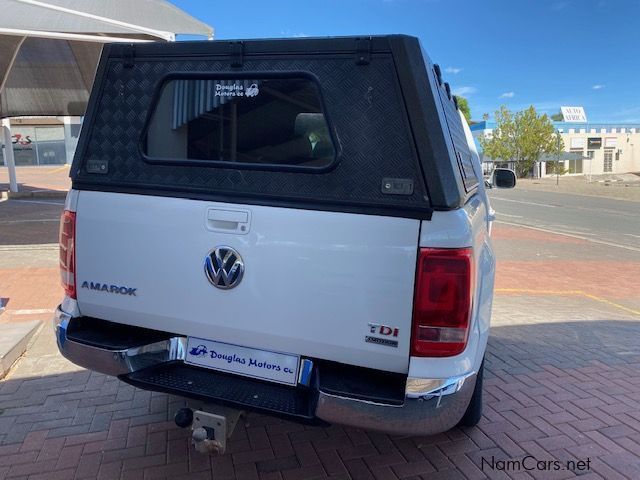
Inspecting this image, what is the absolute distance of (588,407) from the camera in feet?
11.8

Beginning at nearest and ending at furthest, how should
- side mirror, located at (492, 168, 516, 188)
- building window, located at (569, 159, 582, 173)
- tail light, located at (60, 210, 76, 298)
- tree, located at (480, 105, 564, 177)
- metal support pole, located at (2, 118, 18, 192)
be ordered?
tail light, located at (60, 210, 76, 298), side mirror, located at (492, 168, 516, 188), metal support pole, located at (2, 118, 18, 192), tree, located at (480, 105, 564, 177), building window, located at (569, 159, 582, 173)

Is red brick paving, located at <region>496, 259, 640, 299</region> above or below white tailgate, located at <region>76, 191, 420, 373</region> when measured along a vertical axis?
below

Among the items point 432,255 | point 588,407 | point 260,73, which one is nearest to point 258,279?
point 432,255

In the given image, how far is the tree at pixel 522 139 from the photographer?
5538cm

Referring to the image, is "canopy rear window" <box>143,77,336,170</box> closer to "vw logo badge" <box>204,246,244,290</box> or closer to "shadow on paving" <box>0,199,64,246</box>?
"vw logo badge" <box>204,246,244,290</box>

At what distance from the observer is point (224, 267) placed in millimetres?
2293

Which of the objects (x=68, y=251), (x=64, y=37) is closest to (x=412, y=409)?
(x=68, y=251)

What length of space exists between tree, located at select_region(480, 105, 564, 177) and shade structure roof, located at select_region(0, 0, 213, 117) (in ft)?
162

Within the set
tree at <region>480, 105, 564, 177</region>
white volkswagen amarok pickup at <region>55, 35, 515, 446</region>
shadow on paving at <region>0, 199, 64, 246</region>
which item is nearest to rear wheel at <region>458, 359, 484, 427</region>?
white volkswagen amarok pickup at <region>55, 35, 515, 446</region>

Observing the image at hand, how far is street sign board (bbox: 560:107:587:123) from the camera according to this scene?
3174 inches

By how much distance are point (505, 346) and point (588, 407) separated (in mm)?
1220

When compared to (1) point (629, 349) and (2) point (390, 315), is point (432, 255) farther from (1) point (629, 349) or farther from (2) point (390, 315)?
(1) point (629, 349)

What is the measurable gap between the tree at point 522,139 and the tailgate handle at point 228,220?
58.5 meters
